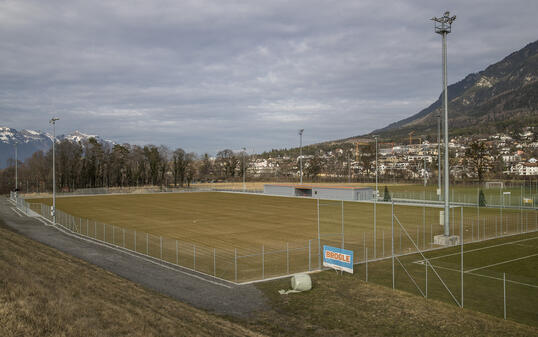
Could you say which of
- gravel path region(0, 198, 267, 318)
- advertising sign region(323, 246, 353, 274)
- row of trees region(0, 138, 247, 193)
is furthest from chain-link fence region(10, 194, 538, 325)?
row of trees region(0, 138, 247, 193)

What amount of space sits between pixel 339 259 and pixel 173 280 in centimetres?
909

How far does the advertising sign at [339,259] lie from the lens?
21981mm

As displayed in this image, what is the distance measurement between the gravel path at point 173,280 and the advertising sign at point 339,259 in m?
5.25

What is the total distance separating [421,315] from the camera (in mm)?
16234

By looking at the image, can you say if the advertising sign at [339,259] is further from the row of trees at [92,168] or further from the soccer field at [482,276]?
the row of trees at [92,168]

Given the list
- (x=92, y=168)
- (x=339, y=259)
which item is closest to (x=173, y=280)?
(x=339, y=259)

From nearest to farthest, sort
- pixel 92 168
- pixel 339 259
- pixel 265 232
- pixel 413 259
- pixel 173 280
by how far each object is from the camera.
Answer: pixel 173 280 < pixel 339 259 < pixel 413 259 < pixel 265 232 < pixel 92 168

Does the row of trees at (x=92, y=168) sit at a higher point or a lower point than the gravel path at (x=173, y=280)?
higher

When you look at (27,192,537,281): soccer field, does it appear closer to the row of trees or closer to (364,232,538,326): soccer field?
(364,232,538,326): soccer field

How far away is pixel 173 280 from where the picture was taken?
2120 centimetres

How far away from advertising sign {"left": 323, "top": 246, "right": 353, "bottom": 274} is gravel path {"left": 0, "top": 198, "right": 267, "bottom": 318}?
5250 mm

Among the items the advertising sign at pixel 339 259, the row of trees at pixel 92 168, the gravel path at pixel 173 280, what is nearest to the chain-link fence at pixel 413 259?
the advertising sign at pixel 339 259

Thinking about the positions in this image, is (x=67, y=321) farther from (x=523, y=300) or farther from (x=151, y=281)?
(x=523, y=300)

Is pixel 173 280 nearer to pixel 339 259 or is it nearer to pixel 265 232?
pixel 339 259
